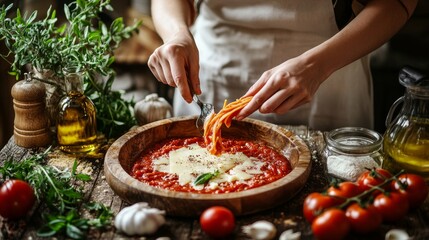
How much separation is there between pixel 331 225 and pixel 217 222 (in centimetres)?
36

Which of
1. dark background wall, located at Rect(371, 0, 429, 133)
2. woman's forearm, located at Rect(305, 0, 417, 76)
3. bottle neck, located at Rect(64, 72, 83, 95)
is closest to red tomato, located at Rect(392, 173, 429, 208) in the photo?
woman's forearm, located at Rect(305, 0, 417, 76)

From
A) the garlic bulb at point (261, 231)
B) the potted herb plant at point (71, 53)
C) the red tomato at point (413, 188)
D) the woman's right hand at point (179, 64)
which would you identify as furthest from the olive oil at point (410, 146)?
the potted herb plant at point (71, 53)

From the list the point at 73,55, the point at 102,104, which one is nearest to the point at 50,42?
the point at 73,55

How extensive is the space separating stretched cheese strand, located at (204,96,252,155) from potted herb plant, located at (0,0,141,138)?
1.50ft

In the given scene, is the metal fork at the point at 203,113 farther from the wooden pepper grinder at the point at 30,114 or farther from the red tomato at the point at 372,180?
the red tomato at the point at 372,180

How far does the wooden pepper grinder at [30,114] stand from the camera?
243 centimetres

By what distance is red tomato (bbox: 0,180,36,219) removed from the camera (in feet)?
6.23

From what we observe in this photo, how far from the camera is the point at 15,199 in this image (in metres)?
1.90

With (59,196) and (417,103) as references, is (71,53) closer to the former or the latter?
(59,196)

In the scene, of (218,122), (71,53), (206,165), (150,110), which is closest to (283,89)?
(218,122)

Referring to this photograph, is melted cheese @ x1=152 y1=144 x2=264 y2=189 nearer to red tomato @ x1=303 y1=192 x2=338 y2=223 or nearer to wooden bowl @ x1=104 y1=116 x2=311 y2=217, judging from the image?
wooden bowl @ x1=104 y1=116 x2=311 y2=217

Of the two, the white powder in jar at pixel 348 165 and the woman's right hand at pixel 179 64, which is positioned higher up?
the woman's right hand at pixel 179 64

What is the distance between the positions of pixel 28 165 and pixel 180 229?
0.74 meters

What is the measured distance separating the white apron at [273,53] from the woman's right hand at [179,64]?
1.44 feet
